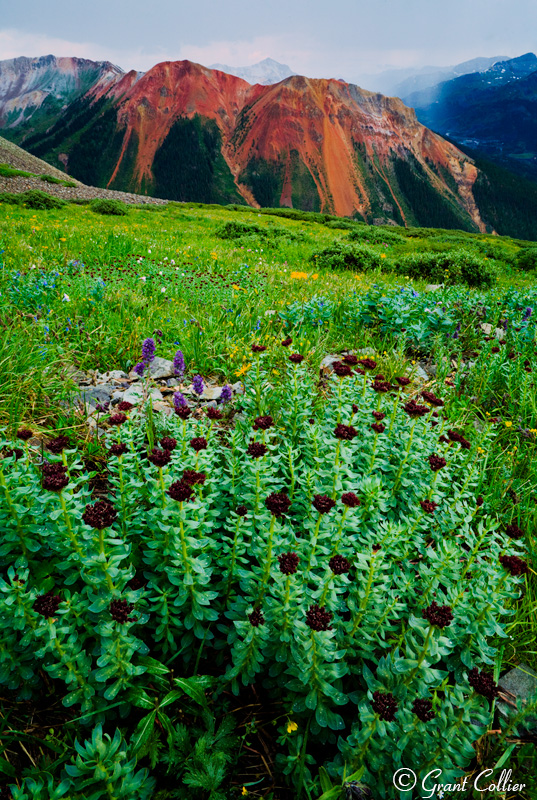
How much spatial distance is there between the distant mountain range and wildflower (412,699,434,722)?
147m

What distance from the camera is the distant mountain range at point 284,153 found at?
137125mm

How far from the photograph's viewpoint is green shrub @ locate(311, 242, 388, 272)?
1085cm

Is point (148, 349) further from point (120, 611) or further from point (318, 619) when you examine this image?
point (318, 619)

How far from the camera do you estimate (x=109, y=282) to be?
6.43m

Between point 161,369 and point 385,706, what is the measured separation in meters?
3.61

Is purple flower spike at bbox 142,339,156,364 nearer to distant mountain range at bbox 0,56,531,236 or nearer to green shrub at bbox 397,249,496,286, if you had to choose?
green shrub at bbox 397,249,496,286

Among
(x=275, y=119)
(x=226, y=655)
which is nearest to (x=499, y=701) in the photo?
(x=226, y=655)

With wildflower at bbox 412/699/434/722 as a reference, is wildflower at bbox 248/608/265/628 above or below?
above

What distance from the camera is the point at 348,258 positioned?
36.4 feet

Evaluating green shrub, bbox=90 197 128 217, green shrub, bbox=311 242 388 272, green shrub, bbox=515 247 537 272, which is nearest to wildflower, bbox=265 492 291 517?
green shrub, bbox=311 242 388 272

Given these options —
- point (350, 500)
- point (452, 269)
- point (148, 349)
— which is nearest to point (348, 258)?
point (452, 269)

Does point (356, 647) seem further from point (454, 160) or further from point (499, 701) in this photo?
point (454, 160)

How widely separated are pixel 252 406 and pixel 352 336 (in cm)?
285

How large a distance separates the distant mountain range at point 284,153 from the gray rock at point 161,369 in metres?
144
